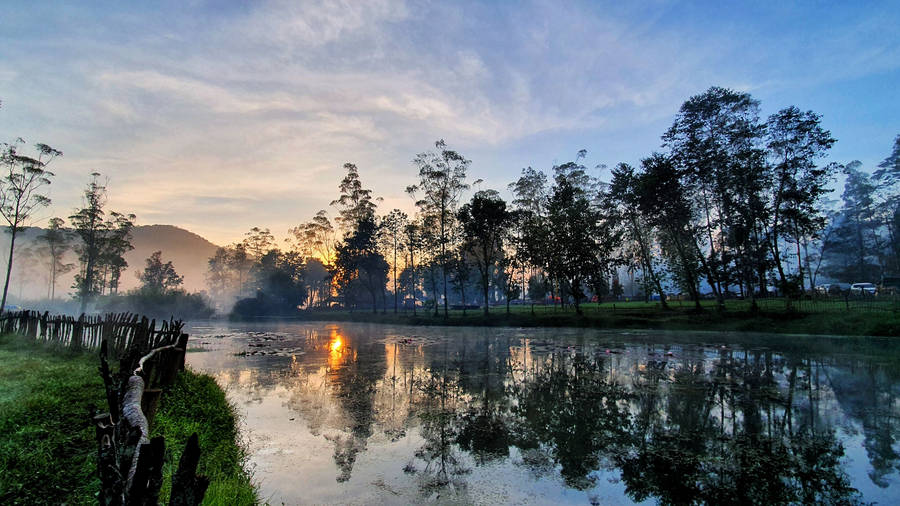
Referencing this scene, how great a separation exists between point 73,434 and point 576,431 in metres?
7.96

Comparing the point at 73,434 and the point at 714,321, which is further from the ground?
the point at 714,321

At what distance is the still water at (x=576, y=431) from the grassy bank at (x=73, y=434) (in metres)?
0.71

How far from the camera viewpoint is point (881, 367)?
1436 centimetres

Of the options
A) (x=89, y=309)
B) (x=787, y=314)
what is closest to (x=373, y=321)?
(x=787, y=314)

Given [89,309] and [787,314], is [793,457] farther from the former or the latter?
[89,309]

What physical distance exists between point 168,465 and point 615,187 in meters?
39.6

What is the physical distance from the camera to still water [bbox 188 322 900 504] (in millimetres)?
5645

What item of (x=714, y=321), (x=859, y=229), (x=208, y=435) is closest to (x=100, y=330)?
(x=208, y=435)

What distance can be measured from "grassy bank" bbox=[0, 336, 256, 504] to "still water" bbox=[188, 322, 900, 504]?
71cm

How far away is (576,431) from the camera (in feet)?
25.7

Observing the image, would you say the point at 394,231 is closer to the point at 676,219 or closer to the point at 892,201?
the point at 676,219

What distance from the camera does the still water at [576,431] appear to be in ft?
18.5

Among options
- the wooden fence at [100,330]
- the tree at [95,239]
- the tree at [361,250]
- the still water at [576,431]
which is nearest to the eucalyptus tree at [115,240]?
the tree at [95,239]

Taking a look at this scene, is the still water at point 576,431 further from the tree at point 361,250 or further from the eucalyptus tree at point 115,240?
the eucalyptus tree at point 115,240
